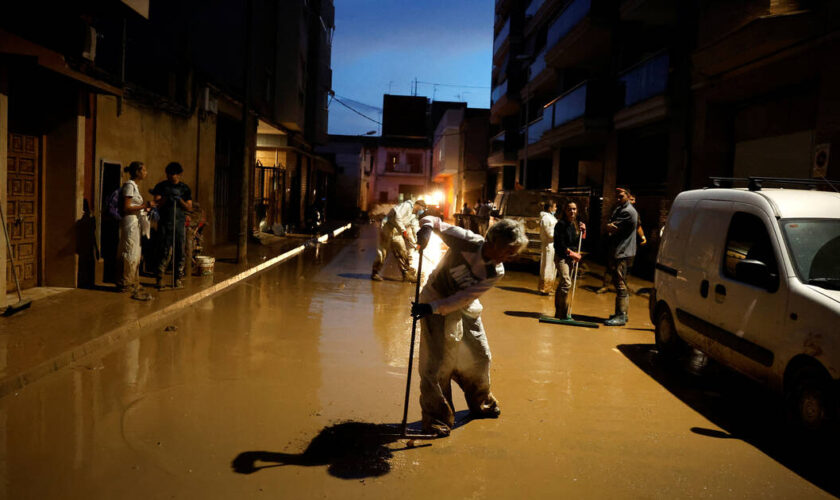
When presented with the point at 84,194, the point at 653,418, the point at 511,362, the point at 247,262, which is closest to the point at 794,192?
the point at 653,418

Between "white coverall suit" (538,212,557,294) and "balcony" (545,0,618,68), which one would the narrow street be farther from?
"balcony" (545,0,618,68)

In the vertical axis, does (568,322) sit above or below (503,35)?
below

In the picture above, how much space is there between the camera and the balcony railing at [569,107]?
22.3m

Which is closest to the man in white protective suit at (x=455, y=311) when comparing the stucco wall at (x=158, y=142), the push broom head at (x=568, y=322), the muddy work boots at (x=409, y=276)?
the push broom head at (x=568, y=322)

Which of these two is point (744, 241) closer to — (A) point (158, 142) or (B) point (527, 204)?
(A) point (158, 142)

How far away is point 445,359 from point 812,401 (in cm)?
265

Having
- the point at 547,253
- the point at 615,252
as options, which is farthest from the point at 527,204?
the point at 615,252

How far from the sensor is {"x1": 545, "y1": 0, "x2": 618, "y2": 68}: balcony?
71.5 ft

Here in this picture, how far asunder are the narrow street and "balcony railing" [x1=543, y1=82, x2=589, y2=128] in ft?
51.6

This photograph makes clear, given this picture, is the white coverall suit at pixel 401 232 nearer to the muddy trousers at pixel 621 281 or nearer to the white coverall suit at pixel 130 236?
the muddy trousers at pixel 621 281

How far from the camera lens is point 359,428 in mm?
4770

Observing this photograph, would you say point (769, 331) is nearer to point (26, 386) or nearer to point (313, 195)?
point (26, 386)

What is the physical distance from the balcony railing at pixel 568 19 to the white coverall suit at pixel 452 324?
19.8 metres

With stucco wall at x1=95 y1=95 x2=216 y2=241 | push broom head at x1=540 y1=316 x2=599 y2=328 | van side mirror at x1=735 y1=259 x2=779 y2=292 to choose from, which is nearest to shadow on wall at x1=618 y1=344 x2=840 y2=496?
van side mirror at x1=735 y1=259 x2=779 y2=292
